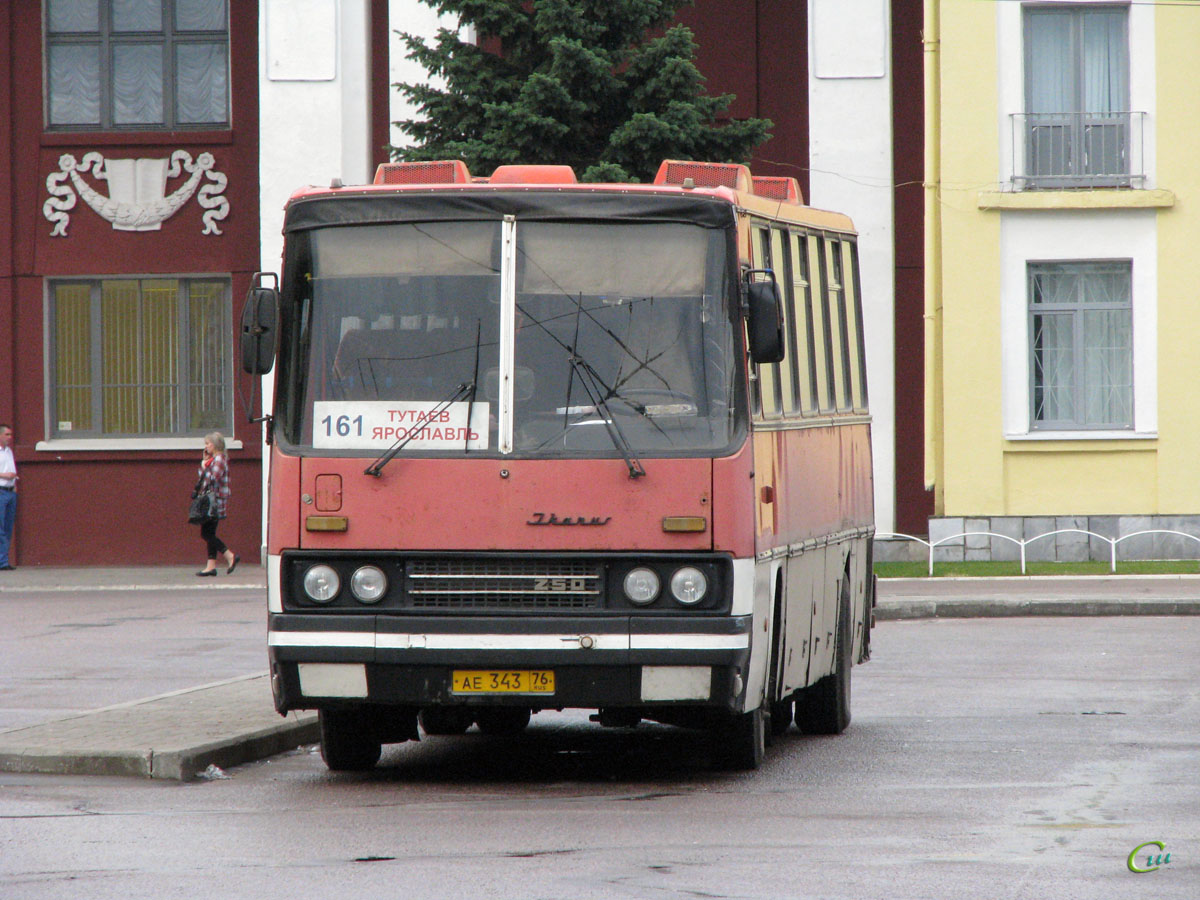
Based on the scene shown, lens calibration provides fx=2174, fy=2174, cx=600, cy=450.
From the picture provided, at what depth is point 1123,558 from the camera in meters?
27.1

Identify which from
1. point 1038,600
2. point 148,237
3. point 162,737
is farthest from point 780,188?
point 148,237

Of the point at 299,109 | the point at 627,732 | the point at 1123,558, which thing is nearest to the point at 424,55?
the point at 299,109

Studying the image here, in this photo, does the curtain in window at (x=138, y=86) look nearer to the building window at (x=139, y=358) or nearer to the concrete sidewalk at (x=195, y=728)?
the building window at (x=139, y=358)

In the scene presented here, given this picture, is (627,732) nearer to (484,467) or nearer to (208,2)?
(484,467)

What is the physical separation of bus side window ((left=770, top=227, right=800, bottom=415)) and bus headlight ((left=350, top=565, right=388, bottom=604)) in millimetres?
2211

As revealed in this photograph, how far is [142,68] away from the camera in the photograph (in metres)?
29.1

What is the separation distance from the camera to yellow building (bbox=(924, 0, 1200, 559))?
27.3 m

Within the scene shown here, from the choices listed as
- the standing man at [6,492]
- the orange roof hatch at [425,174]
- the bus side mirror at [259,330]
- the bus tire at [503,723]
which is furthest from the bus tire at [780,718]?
the standing man at [6,492]

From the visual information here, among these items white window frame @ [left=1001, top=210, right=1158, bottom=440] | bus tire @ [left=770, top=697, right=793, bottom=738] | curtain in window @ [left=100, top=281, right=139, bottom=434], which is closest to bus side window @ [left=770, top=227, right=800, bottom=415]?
bus tire @ [left=770, top=697, right=793, bottom=738]

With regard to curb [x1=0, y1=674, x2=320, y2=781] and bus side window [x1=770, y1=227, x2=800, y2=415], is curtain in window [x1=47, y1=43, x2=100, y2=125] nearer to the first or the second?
curb [x1=0, y1=674, x2=320, y2=781]

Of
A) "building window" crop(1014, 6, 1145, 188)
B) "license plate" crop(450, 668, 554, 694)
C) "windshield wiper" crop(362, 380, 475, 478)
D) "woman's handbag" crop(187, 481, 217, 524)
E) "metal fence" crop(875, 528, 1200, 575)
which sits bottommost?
"metal fence" crop(875, 528, 1200, 575)

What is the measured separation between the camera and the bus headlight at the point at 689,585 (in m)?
9.36

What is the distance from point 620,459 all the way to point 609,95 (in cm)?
1509

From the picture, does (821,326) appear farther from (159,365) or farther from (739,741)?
(159,365)
